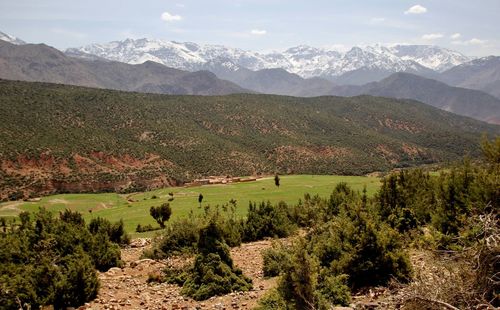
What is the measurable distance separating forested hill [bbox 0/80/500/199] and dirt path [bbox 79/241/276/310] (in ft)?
197

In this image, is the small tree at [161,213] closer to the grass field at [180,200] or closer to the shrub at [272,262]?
the grass field at [180,200]

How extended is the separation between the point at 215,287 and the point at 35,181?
6962cm

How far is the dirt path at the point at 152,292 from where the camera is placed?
13.4m

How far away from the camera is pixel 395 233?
13.5 m

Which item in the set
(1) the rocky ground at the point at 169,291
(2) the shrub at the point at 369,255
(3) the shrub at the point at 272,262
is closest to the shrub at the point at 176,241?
(1) the rocky ground at the point at 169,291

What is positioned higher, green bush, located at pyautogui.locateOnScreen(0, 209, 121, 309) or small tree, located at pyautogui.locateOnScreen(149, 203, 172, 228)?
green bush, located at pyautogui.locateOnScreen(0, 209, 121, 309)

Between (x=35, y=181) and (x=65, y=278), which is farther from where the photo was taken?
(x=35, y=181)

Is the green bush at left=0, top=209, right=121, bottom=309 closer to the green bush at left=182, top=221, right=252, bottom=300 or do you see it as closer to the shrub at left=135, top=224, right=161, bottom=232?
the green bush at left=182, top=221, right=252, bottom=300

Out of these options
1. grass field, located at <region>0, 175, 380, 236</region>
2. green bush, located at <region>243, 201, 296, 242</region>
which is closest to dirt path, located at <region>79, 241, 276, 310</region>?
green bush, located at <region>243, 201, 296, 242</region>

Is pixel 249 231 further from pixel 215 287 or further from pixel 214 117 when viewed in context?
pixel 214 117

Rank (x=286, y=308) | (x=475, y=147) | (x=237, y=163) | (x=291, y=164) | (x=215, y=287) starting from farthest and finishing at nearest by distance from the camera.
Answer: (x=475, y=147) → (x=291, y=164) → (x=237, y=163) → (x=215, y=287) → (x=286, y=308)

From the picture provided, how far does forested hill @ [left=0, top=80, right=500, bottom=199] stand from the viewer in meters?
79.6

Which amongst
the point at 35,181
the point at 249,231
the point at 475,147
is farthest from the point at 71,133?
the point at 475,147

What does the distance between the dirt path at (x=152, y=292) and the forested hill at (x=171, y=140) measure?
5999cm
